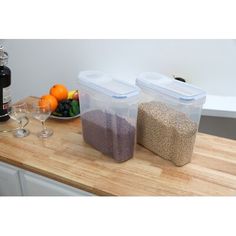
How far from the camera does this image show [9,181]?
3.18ft

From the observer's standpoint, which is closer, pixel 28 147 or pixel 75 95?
pixel 28 147

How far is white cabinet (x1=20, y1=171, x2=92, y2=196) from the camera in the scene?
82 centimetres

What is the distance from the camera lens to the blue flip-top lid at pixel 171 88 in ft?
2.62

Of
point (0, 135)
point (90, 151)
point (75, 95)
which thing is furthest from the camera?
point (75, 95)

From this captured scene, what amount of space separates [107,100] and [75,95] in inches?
15.4

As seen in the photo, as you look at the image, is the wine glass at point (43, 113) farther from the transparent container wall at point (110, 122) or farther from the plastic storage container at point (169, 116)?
the plastic storage container at point (169, 116)

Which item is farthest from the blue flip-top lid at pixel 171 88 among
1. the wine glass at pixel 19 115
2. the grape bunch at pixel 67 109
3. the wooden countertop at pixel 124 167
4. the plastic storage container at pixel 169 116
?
the wine glass at pixel 19 115

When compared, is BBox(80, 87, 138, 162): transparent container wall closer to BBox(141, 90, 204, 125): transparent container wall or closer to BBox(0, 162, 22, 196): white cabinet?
BBox(141, 90, 204, 125): transparent container wall

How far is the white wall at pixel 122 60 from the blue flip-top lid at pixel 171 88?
0.50 meters

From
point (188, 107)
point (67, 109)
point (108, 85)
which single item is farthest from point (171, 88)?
point (67, 109)

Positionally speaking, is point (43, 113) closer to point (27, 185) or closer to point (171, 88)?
point (27, 185)

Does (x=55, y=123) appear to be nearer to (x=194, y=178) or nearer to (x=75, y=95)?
(x=75, y=95)
